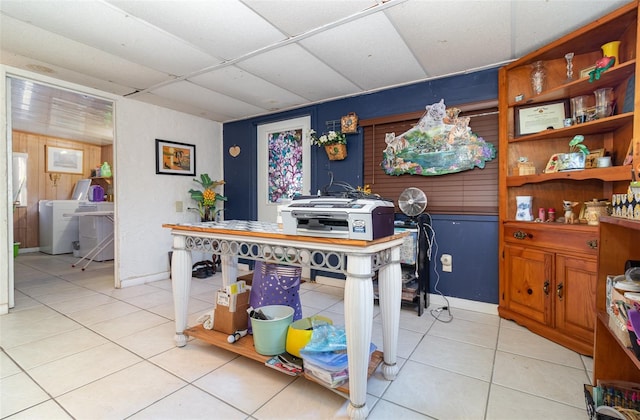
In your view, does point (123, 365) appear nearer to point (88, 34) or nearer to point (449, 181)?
point (88, 34)

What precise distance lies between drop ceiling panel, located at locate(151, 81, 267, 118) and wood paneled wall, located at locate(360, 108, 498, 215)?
1.70 m

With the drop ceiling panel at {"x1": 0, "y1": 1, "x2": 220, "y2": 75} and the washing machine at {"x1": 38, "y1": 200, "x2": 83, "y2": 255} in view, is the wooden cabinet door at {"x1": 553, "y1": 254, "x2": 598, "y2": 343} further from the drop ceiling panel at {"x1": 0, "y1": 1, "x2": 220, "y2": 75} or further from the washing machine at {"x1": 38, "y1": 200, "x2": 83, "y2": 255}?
the washing machine at {"x1": 38, "y1": 200, "x2": 83, "y2": 255}

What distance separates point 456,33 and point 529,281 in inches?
79.6

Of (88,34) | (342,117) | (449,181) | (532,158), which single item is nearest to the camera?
(88,34)

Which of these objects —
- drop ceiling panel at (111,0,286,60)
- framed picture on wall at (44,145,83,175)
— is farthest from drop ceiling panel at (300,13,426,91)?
framed picture on wall at (44,145,83,175)

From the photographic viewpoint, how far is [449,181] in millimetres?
2947

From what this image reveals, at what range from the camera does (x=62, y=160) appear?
19.4 ft

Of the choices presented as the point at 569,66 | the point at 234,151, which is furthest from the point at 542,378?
the point at 234,151

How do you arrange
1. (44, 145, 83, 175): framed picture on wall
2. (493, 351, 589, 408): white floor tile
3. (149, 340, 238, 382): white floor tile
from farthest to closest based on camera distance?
(44, 145, 83, 175): framed picture on wall → (149, 340, 238, 382): white floor tile → (493, 351, 589, 408): white floor tile

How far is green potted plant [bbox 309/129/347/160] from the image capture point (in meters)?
3.44

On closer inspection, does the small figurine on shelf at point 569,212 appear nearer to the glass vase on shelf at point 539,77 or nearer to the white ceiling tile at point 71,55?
the glass vase on shelf at point 539,77

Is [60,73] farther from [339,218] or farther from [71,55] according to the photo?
[339,218]

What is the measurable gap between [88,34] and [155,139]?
1848 mm

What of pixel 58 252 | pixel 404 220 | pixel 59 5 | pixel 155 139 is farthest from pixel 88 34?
pixel 58 252
